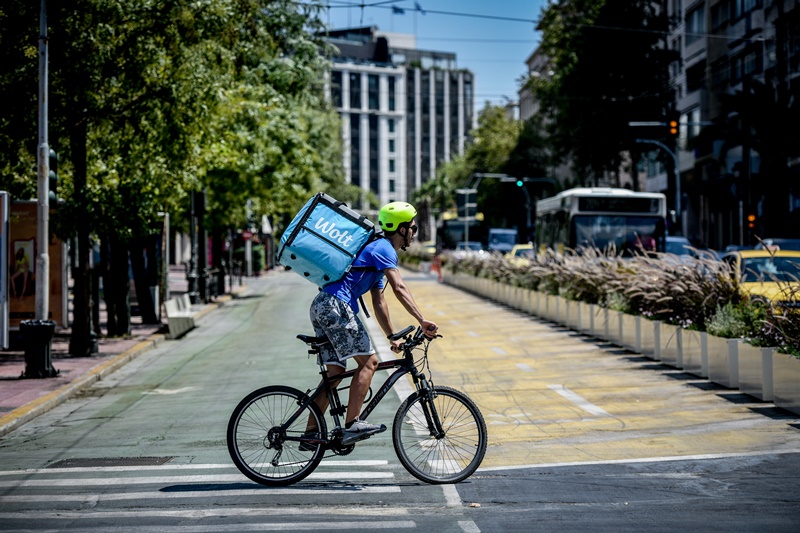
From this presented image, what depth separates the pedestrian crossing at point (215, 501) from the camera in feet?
21.9

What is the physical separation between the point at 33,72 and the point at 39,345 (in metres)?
4.98

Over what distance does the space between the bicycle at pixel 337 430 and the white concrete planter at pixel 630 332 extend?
10897mm

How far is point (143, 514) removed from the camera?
7.00m

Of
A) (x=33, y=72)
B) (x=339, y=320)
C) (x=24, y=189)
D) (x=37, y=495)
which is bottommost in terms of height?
(x=37, y=495)

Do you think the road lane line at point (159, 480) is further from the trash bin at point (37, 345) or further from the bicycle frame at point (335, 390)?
the trash bin at point (37, 345)

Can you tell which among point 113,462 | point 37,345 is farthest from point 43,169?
point 113,462

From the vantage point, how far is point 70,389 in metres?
14.7

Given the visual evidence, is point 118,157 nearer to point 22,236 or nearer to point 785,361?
point 22,236

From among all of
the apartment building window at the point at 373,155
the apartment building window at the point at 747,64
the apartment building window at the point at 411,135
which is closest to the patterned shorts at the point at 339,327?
the apartment building window at the point at 747,64

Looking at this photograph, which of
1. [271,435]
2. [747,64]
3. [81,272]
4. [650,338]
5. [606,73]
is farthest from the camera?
[606,73]

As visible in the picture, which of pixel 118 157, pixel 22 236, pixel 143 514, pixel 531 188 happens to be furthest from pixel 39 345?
pixel 531 188

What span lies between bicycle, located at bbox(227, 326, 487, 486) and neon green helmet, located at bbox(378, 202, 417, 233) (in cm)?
71

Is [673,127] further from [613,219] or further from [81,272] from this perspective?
[81,272]

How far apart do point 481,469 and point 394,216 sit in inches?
85.0
